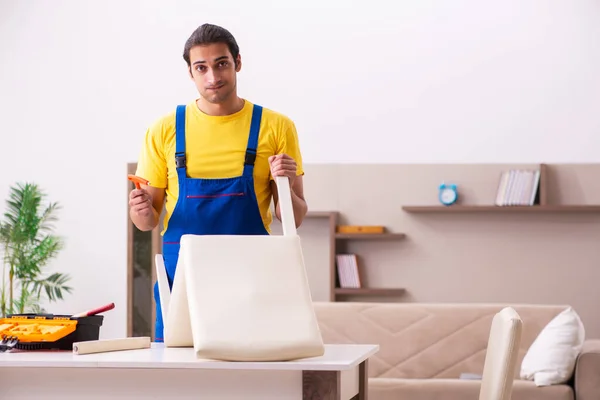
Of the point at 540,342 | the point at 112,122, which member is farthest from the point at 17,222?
the point at 540,342

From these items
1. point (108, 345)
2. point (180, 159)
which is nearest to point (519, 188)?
point (180, 159)

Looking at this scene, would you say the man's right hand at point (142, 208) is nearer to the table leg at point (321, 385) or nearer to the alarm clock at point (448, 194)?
the table leg at point (321, 385)

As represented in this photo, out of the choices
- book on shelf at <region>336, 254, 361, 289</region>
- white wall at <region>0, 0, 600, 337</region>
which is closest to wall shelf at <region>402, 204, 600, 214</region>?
white wall at <region>0, 0, 600, 337</region>

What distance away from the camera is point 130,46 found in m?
6.84

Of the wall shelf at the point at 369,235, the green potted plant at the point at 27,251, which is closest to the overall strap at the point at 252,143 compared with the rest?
the wall shelf at the point at 369,235

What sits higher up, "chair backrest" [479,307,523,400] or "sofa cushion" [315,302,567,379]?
"chair backrest" [479,307,523,400]

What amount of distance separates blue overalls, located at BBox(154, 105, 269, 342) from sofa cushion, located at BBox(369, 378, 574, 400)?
2442mm

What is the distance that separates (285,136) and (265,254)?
62 cm

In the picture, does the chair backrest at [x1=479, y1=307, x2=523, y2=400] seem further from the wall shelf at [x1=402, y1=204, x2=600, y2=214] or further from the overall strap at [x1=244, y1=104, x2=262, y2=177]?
the wall shelf at [x1=402, y1=204, x2=600, y2=214]

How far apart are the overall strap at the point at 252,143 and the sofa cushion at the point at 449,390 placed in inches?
98.0

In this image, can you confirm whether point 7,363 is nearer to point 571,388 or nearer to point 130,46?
point 571,388

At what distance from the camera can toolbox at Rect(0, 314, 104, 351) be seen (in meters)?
2.07

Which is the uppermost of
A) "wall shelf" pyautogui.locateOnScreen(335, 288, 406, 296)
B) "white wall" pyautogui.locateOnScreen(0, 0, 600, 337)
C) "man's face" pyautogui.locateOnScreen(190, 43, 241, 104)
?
"white wall" pyautogui.locateOnScreen(0, 0, 600, 337)

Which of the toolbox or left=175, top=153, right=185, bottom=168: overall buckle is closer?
the toolbox
